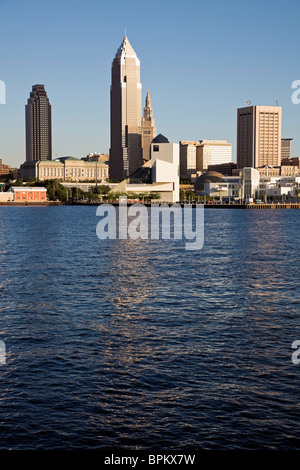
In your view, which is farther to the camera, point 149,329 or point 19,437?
point 149,329

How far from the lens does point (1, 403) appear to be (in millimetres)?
17344

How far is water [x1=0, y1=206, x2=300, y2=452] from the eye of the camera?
51.4 feet

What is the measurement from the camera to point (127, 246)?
62.5 metres

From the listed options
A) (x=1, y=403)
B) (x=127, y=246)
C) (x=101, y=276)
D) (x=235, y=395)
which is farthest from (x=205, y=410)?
(x=127, y=246)

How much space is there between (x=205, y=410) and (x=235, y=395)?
4.81ft

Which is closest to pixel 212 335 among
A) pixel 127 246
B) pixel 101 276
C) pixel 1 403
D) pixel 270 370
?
pixel 270 370

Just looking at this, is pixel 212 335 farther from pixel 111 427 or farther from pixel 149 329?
pixel 111 427

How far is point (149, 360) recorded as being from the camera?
2102cm

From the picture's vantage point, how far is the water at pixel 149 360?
1568 cm

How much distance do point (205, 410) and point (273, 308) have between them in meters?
13.5

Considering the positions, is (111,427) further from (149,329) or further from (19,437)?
(149,329)
